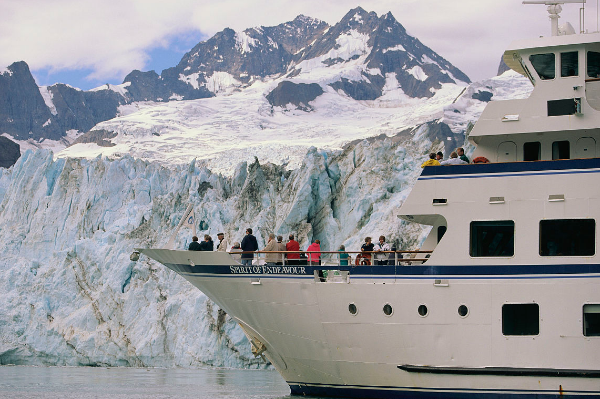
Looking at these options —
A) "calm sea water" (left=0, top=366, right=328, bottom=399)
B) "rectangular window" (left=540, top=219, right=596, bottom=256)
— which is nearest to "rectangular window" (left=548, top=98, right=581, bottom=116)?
"rectangular window" (left=540, top=219, right=596, bottom=256)

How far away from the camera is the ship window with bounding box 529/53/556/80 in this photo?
47.4 ft

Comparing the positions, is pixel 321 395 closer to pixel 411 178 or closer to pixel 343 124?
pixel 411 178

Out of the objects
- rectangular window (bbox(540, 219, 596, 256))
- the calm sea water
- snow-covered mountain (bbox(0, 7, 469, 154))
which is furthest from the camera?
snow-covered mountain (bbox(0, 7, 469, 154))

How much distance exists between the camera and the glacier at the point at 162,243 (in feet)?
107

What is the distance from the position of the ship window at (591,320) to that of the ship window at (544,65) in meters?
4.10

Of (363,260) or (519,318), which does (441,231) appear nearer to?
(363,260)

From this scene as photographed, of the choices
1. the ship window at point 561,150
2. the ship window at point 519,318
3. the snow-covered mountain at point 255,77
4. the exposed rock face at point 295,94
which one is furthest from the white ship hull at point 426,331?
the snow-covered mountain at point 255,77

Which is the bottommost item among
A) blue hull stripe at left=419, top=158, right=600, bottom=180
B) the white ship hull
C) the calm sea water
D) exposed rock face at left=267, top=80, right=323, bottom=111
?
the calm sea water

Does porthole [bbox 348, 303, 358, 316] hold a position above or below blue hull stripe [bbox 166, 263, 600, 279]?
below

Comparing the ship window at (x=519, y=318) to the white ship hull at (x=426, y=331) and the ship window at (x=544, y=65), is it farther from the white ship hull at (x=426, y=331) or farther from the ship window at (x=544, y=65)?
the ship window at (x=544, y=65)

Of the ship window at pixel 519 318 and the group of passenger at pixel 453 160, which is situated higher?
A: the group of passenger at pixel 453 160

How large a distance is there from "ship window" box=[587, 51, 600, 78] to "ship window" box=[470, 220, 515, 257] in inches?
125

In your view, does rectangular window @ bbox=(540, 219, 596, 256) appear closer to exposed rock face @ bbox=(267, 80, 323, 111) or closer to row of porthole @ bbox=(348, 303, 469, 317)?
row of porthole @ bbox=(348, 303, 469, 317)

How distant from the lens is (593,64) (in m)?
14.5
